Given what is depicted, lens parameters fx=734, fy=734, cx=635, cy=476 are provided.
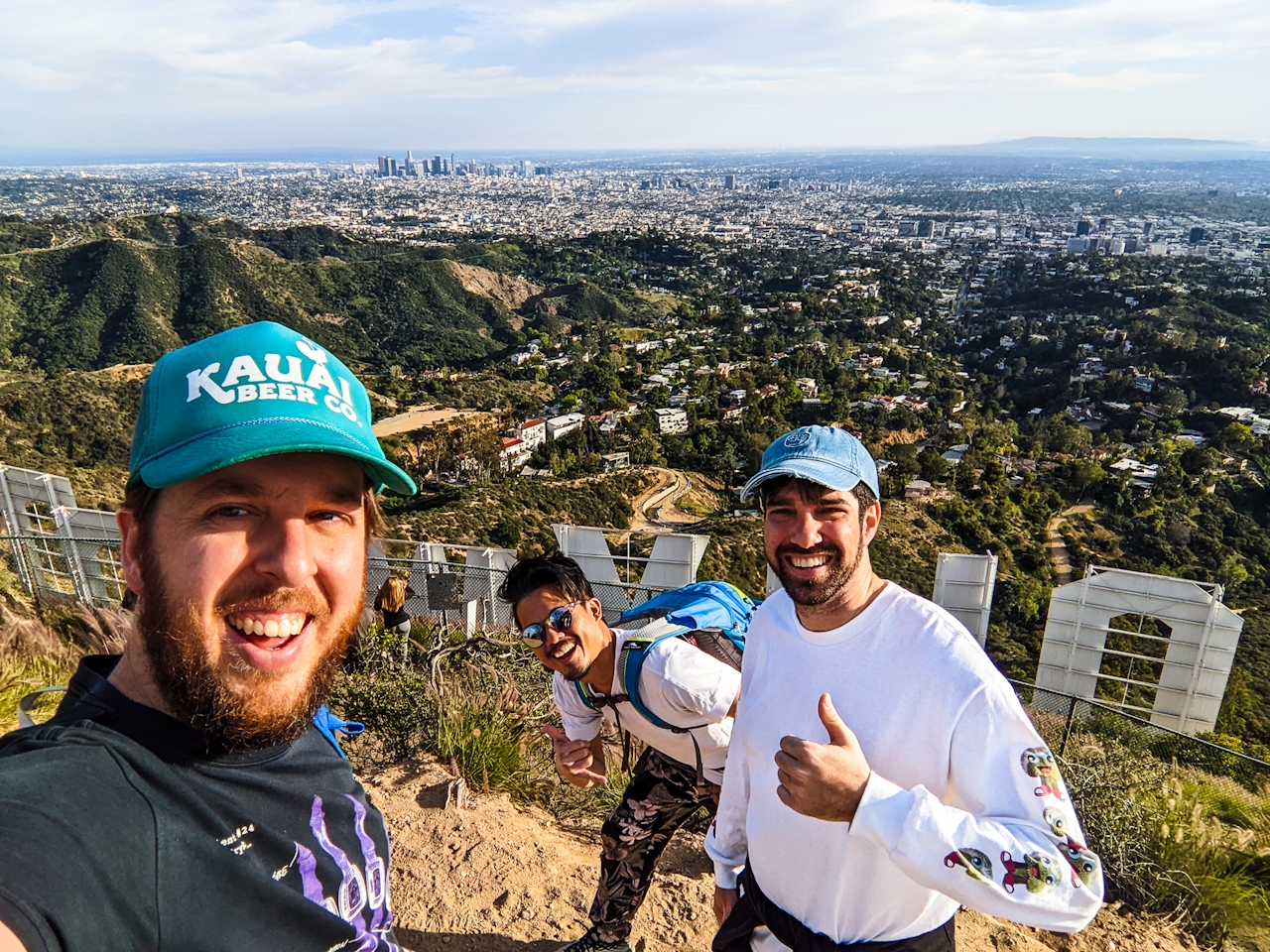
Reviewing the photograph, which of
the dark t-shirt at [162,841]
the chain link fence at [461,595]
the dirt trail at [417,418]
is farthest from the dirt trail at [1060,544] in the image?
the dirt trail at [417,418]

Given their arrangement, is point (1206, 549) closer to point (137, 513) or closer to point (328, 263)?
point (137, 513)

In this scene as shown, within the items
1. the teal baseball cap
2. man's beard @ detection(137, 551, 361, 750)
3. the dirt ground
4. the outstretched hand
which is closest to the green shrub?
the dirt ground

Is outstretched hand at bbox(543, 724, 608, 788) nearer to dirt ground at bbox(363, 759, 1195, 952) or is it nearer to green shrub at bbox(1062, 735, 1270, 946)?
dirt ground at bbox(363, 759, 1195, 952)

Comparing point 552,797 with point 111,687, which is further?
point 552,797

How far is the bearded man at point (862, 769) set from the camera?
3.71 feet

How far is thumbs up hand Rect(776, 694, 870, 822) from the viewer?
120cm

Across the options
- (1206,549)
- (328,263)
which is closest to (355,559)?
(1206,549)

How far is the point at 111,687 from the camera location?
83 cm

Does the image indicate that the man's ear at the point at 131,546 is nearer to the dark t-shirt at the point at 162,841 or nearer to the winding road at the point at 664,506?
the dark t-shirt at the point at 162,841

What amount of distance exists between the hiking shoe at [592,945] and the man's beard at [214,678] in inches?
69.6

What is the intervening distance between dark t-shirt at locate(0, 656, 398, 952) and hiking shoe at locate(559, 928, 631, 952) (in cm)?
148

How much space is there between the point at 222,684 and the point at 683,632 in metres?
1.35

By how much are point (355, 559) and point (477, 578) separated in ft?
20.2

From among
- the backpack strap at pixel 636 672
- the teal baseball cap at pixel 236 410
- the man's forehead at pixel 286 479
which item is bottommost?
the backpack strap at pixel 636 672
